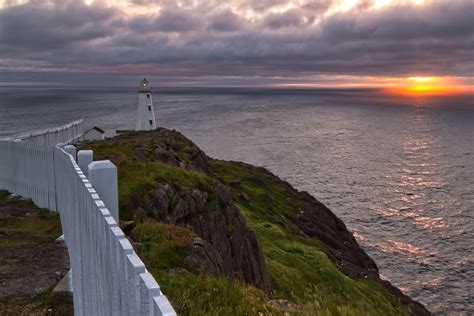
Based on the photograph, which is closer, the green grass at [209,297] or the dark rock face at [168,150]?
the green grass at [209,297]

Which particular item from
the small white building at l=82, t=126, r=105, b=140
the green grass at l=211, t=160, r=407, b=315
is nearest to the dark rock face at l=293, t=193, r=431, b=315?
the green grass at l=211, t=160, r=407, b=315

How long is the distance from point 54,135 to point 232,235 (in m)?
15.8

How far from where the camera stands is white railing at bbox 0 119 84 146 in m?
22.6

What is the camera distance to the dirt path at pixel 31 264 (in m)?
8.17

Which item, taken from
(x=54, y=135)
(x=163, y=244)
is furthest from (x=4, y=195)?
(x=54, y=135)

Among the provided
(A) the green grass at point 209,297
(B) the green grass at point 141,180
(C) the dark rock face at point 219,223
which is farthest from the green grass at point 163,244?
(C) the dark rock face at point 219,223

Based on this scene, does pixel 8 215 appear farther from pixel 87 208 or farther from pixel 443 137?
pixel 443 137

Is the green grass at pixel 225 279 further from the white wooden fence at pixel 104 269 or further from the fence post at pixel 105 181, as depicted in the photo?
the fence post at pixel 105 181

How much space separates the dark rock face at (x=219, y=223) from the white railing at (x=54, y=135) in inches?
343

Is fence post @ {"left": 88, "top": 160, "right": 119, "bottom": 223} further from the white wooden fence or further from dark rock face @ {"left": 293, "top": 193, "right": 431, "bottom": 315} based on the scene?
dark rock face @ {"left": 293, "top": 193, "right": 431, "bottom": 315}

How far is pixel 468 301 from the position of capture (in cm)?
4238

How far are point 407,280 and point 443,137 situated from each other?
11278 cm

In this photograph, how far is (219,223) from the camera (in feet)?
65.2

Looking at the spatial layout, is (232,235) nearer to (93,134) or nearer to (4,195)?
(4,195)
